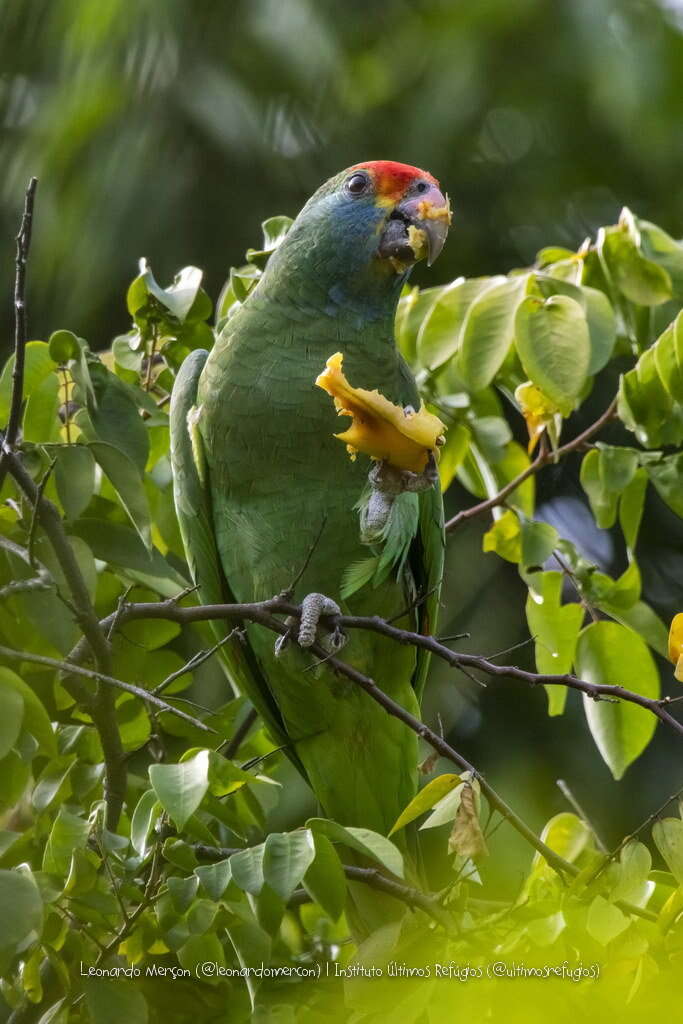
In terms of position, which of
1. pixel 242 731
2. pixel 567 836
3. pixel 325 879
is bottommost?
pixel 242 731

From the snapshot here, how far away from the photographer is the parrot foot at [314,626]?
167cm

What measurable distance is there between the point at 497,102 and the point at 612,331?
2874mm

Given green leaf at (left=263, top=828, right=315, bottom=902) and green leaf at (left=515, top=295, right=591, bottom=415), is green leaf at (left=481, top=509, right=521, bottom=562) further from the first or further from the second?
green leaf at (left=263, top=828, right=315, bottom=902)

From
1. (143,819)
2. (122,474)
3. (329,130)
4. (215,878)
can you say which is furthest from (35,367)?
(329,130)

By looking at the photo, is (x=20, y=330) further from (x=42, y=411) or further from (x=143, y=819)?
(x=143, y=819)

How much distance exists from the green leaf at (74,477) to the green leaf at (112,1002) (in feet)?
1.79

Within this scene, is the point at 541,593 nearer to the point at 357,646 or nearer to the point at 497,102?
the point at 357,646

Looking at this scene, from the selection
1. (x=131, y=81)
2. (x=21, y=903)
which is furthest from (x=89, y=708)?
(x=131, y=81)

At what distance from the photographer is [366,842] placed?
4.07 feet

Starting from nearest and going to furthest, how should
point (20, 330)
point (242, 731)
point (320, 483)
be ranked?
point (20, 330), point (320, 483), point (242, 731)

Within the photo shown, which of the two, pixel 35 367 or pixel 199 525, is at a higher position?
pixel 35 367

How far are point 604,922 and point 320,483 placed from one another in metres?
0.91

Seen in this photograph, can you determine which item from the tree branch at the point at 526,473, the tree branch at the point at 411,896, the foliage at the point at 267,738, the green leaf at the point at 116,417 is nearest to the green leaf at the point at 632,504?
the foliage at the point at 267,738

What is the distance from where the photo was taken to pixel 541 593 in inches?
67.4
